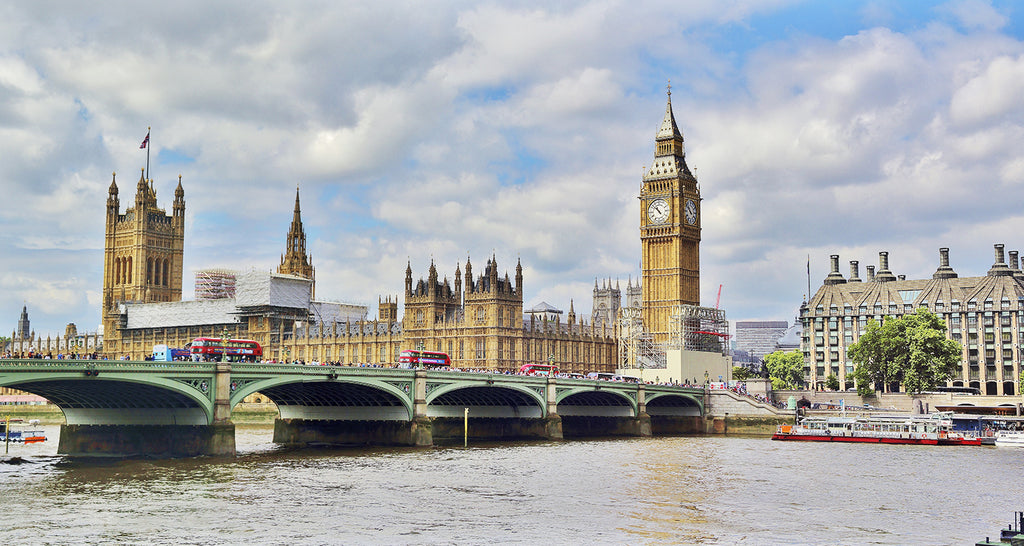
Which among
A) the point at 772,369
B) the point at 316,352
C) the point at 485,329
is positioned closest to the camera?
the point at 485,329

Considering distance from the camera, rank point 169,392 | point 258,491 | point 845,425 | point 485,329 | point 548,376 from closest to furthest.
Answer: point 258,491 → point 169,392 → point 548,376 → point 845,425 → point 485,329

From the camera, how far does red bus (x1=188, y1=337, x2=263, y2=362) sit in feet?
244

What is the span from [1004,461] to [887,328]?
49.5m

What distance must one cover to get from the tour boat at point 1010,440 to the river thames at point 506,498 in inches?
572

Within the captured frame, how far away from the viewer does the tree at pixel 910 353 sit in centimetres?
11938

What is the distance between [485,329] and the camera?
461 ft

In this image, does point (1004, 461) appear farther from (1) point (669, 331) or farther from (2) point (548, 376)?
(1) point (669, 331)

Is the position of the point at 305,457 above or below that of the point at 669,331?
below

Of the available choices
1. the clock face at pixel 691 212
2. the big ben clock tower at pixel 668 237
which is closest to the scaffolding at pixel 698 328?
the big ben clock tower at pixel 668 237

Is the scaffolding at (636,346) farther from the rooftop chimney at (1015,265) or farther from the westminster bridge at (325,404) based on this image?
the rooftop chimney at (1015,265)

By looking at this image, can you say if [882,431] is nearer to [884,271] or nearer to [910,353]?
[910,353]

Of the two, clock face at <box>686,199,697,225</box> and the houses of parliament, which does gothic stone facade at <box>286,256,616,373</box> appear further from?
clock face at <box>686,199,697,225</box>

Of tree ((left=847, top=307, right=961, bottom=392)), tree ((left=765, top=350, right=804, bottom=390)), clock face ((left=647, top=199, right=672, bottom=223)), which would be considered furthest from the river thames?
tree ((left=765, top=350, right=804, bottom=390))

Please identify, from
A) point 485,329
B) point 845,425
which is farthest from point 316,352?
point 845,425
